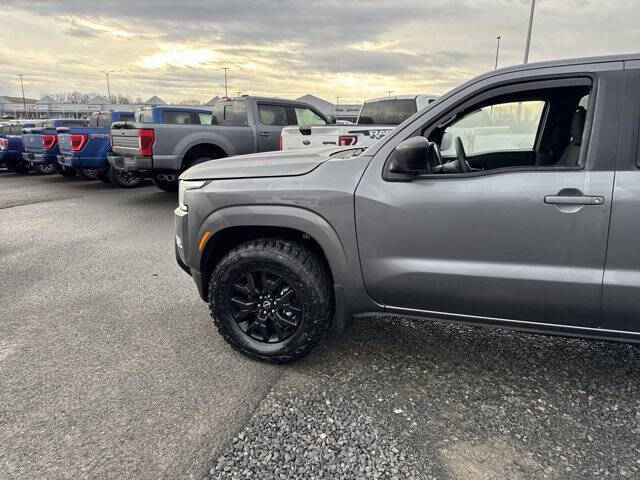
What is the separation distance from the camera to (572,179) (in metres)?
2.37

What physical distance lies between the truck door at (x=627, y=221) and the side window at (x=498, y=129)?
A: 77cm

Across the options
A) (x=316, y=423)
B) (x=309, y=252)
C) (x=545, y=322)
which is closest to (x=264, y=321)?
(x=309, y=252)

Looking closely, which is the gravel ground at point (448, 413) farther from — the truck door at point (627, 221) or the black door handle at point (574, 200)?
the black door handle at point (574, 200)

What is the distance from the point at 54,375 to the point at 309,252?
1.79m

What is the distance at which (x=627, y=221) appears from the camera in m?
2.28

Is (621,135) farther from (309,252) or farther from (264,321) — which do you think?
(264,321)

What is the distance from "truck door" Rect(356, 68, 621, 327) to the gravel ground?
524 millimetres

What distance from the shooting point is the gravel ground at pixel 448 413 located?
2199 mm

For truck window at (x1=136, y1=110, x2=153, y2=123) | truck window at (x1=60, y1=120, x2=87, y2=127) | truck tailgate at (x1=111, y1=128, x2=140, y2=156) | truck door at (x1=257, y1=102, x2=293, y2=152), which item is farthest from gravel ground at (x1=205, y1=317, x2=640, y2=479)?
truck window at (x1=60, y1=120, x2=87, y2=127)

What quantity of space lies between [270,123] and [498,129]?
7.13m

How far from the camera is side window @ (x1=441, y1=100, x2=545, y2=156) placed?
315cm

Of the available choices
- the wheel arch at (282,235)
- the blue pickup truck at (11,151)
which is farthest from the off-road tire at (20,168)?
the wheel arch at (282,235)

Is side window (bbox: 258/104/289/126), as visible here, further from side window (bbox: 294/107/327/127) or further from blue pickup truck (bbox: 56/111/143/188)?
blue pickup truck (bbox: 56/111/143/188)

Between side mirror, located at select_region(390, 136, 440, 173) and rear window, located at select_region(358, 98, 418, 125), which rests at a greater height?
rear window, located at select_region(358, 98, 418, 125)
